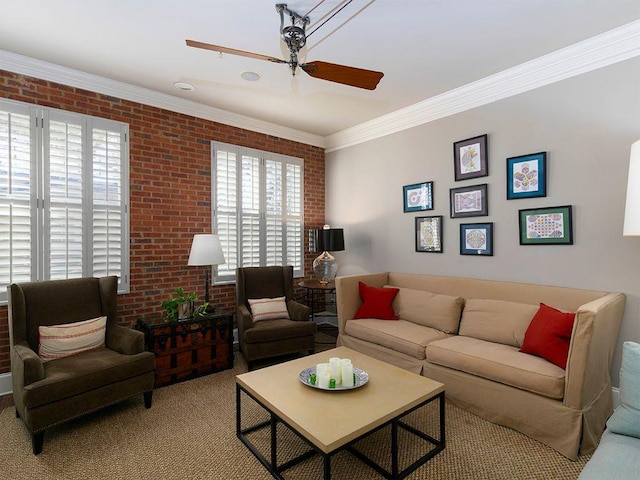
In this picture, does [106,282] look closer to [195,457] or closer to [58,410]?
[58,410]

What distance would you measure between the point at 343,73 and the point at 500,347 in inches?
93.5

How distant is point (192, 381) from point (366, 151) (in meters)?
3.46

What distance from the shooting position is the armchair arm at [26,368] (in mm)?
2174

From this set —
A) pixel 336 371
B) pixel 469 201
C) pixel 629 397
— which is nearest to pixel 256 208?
pixel 469 201

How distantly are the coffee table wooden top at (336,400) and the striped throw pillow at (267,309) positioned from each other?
1.33m

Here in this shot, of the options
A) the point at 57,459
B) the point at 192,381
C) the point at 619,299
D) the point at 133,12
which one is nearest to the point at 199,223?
the point at 192,381

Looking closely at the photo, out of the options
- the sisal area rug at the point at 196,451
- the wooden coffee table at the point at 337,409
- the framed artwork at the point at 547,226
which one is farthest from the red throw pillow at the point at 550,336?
the wooden coffee table at the point at 337,409

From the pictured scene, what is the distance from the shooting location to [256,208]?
449cm

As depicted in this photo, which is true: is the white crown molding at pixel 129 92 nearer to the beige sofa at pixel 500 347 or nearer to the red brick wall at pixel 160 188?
the red brick wall at pixel 160 188

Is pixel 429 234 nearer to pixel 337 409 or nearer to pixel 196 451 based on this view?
pixel 337 409

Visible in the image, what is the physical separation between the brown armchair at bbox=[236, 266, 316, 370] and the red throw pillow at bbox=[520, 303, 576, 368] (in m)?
2.04

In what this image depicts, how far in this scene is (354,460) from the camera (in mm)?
2074

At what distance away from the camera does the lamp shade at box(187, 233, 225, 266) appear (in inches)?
137

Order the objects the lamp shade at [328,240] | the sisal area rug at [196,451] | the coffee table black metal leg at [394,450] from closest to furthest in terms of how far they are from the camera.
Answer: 1. the coffee table black metal leg at [394,450]
2. the sisal area rug at [196,451]
3. the lamp shade at [328,240]
